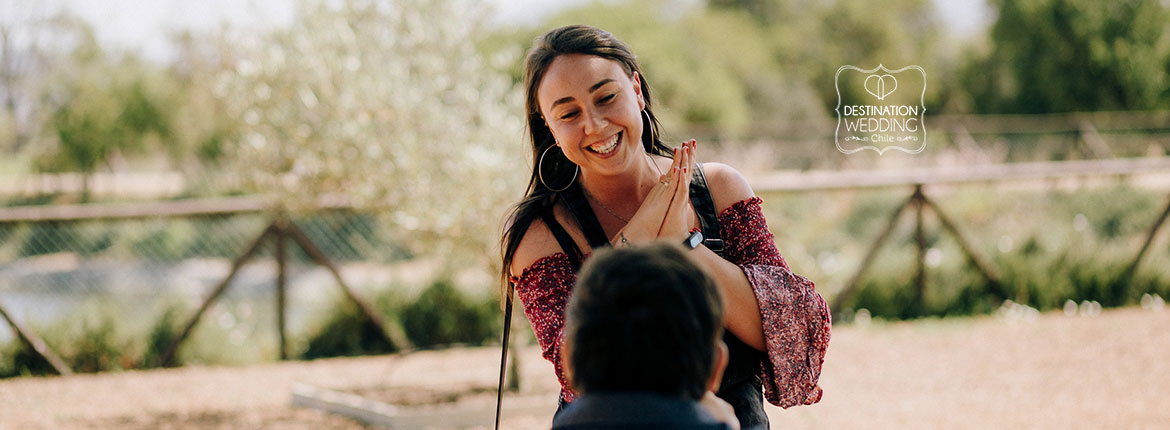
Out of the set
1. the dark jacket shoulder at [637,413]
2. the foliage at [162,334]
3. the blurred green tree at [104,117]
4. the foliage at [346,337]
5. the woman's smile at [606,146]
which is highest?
the blurred green tree at [104,117]

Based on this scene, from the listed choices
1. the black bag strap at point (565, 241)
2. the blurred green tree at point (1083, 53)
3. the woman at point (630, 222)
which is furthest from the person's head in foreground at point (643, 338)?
the blurred green tree at point (1083, 53)

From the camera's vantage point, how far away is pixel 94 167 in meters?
27.5

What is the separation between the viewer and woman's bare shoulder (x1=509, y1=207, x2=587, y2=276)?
2.05 m

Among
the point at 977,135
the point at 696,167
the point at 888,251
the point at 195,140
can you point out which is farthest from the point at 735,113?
the point at 696,167

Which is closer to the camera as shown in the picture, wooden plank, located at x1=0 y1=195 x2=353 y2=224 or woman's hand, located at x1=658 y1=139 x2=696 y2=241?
woman's hand, located at x1=658 y1=139 x2=696 y2=241

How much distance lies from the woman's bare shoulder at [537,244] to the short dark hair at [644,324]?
1.36 feet

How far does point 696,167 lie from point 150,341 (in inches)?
280

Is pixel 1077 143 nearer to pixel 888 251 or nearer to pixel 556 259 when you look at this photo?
pixel 888 251

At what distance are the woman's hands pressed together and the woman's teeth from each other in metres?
0.13

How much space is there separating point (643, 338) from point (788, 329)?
0.46 m

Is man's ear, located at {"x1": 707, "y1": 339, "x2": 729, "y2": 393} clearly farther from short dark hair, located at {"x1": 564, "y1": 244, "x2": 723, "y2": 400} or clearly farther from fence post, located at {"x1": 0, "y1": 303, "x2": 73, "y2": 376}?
fence post, located at {"x1": 0, "y1": 303, "x2": 73, "y2": 376}

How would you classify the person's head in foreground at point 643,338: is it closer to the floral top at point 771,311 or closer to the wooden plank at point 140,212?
the floral top at point 771,311

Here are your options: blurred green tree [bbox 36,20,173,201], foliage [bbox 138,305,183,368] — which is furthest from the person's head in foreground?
blurred green tree [bbox 36,20,173,201]

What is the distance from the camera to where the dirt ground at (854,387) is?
20.0 ft
